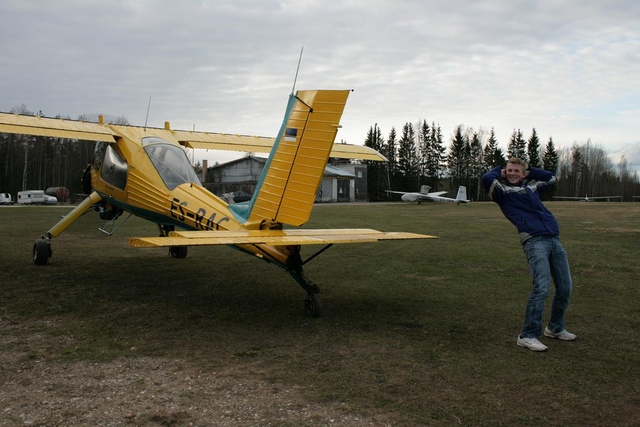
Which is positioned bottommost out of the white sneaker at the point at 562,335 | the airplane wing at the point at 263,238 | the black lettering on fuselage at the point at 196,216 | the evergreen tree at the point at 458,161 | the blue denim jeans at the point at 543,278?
the white sneaker at the point at 562,335

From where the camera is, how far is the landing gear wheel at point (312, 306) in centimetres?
630

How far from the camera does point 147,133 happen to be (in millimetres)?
9578

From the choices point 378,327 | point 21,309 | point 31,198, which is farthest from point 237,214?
point 31,198

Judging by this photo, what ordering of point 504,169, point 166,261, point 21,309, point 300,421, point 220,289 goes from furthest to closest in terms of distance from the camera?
1. point 166,261
2. point 220,289
3. point 21,309
4. point 504,169
5. point 300,421

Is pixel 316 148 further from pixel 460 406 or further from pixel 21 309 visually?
pixel 21 309

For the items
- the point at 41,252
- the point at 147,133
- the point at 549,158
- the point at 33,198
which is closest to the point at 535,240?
the point at 147,133

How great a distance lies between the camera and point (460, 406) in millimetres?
3701

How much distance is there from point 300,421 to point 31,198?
53403mm

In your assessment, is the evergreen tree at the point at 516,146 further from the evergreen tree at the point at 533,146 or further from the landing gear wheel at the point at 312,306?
the landing gear wheel at the point at 312,306

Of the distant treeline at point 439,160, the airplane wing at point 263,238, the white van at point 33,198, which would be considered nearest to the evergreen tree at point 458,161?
the distant treeline at point 439,160

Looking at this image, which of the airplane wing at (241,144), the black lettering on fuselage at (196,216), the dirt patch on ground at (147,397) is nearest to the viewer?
the dirt patch on ground at (147,397)

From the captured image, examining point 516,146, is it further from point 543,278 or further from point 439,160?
point 543,278

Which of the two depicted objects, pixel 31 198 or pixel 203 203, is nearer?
pixel 203 203

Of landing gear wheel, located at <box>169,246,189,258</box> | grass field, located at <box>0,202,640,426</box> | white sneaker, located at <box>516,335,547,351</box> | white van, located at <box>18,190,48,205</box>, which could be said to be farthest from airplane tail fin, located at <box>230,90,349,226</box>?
white van, located at <box>18,190,48,205</box>
